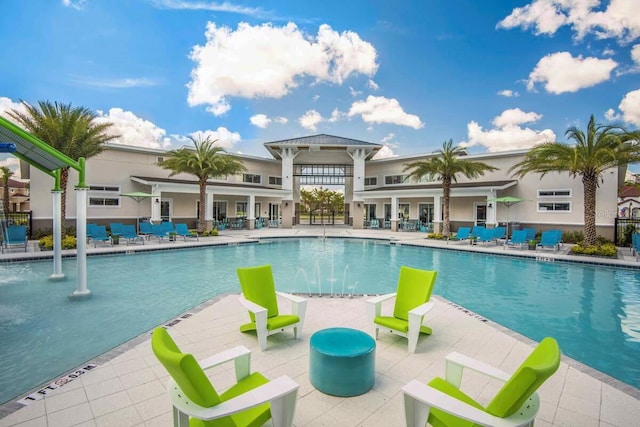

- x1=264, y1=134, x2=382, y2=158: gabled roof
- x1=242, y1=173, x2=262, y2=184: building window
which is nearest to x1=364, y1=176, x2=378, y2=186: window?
x1=264, y1=134, x2=382, y2=158: gabled roof

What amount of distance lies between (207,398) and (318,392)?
149cm

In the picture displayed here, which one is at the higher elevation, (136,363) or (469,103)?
(469,103)

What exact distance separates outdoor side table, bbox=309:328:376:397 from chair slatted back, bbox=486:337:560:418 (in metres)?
1.29

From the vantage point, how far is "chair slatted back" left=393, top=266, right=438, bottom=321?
4.60 metres

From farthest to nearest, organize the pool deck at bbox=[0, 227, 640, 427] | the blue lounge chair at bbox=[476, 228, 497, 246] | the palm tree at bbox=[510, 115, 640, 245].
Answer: the blue lounge chair at bbox=[476, 228, 497, 246] → the palm tree at bbox=[510, 115, 640, 245] → the pool deck at bbox=[0, 227, 640, 427]

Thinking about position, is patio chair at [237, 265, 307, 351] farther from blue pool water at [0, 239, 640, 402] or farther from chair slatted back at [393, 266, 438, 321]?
blue pool water at [0, 239, 640, 402]

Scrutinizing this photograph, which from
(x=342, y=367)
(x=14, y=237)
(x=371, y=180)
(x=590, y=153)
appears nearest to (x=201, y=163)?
(x=14, y=237)

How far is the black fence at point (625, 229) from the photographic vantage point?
15992 millimetres

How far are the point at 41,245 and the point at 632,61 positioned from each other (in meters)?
30.5

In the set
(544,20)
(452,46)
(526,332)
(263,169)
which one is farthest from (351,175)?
(526,332)

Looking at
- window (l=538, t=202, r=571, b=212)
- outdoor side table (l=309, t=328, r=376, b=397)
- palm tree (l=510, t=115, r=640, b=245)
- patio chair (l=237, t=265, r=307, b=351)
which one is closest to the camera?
outdoor side table (l=309, t=328, r=376, b=397)

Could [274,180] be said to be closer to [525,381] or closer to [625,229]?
[625,229]

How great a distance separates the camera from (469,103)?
24422mm

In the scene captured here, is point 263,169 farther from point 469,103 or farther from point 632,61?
point 632,61
